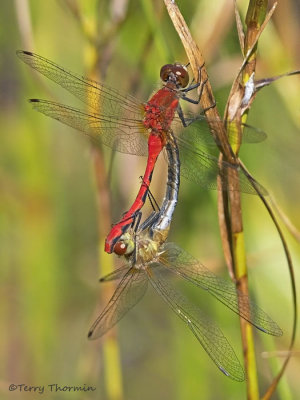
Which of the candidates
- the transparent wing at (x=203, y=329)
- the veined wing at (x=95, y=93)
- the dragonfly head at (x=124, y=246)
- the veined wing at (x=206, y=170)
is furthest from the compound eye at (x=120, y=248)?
the veined wing at (x=95, y=93)

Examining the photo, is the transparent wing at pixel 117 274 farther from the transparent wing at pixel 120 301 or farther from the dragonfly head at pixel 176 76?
the dragonfly head at pixel 176 76

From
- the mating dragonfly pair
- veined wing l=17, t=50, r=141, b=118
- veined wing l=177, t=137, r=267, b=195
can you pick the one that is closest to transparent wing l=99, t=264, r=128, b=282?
Answer: the mating dragonfly pair

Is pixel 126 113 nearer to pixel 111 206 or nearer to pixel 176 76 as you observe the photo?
pixel 176 76

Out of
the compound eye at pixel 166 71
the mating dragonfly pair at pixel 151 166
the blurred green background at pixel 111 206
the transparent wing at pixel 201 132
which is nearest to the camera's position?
the transparent wing at pixel 201 132

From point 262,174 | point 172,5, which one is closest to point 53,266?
point 262,174

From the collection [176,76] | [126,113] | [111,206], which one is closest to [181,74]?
[176,76]

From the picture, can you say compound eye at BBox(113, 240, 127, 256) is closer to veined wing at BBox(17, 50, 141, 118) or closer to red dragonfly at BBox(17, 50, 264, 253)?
red dragonfly at BBox(17, 50, 264, 253)
